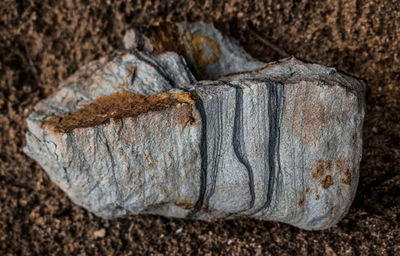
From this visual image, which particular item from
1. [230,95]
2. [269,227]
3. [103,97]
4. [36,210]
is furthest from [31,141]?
[269,227]

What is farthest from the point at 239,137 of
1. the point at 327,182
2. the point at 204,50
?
the point at 204,50

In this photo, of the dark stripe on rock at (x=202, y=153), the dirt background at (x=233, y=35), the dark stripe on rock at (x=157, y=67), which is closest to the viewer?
the dark stripe on rock at (x=202, y=153)

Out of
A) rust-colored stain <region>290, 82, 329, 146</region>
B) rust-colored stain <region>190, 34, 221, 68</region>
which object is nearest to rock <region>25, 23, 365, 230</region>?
rust-colored stain <region>290, 82, 329, 146</region>

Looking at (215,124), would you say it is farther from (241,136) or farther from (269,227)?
(269,227)

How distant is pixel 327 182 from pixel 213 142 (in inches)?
16.1

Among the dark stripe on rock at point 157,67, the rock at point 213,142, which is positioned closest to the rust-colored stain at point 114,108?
the rock at point 213,142

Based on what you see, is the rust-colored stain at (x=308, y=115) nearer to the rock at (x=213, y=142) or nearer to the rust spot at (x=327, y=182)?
the rock at (x=213, y=142)

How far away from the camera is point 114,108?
1317 mm

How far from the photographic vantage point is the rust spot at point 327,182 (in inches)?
50.9

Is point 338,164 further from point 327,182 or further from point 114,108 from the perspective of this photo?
point 114,108

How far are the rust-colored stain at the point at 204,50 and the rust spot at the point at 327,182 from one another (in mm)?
632

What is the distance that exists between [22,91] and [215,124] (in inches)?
41.3

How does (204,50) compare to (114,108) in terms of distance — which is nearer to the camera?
(114,108)

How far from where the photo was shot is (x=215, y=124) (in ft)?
4.08
